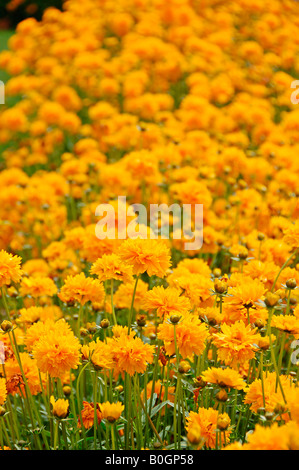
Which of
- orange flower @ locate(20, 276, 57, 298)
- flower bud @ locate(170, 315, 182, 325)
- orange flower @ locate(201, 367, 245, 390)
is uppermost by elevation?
flower bud @ locate(170, 315, 182, 325)

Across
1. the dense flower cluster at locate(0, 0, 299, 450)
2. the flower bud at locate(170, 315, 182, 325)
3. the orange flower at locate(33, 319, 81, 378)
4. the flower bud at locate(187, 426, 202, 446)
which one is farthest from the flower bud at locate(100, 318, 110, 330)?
the flower bud at locate(187, 426, 202, 446)

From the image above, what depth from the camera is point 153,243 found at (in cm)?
174

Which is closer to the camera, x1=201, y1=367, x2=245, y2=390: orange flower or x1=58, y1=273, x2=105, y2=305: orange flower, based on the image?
x1=201, y1=367, x2=245, y2=390: orange flower

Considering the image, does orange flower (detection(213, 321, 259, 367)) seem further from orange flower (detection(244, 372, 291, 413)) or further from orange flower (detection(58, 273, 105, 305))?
orange flower (detection(58, 273, 105, 305))

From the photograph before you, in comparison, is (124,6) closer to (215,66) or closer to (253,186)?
(215,66)

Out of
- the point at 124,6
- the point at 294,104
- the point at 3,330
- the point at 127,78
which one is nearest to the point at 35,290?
the point at 3,330

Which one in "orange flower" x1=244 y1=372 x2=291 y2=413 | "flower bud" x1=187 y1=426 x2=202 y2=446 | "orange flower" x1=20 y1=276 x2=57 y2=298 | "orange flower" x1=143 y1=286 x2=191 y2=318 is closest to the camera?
"flower bud" x1=187 y1=426 x2=202 y2=446

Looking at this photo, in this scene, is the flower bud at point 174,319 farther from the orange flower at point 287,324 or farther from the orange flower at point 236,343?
the orange flower at point 287,324

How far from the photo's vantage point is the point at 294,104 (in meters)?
5.12

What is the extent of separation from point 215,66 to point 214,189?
2326 millimetres

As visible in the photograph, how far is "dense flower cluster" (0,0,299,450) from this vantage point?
1.61 m

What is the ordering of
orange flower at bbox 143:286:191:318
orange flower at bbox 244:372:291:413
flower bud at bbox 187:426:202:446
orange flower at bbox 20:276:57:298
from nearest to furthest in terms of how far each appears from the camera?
1. flower bud at bbox 187:426:202:446
2. orange flower at bbox 244:372:291:413
3. orange flower at bbox 143:286:191:318
4. orange flower at bbox 20:276:57:298

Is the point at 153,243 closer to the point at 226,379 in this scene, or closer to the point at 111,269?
the point at 111,269

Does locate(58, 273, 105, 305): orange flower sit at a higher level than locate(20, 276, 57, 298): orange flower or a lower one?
higher
